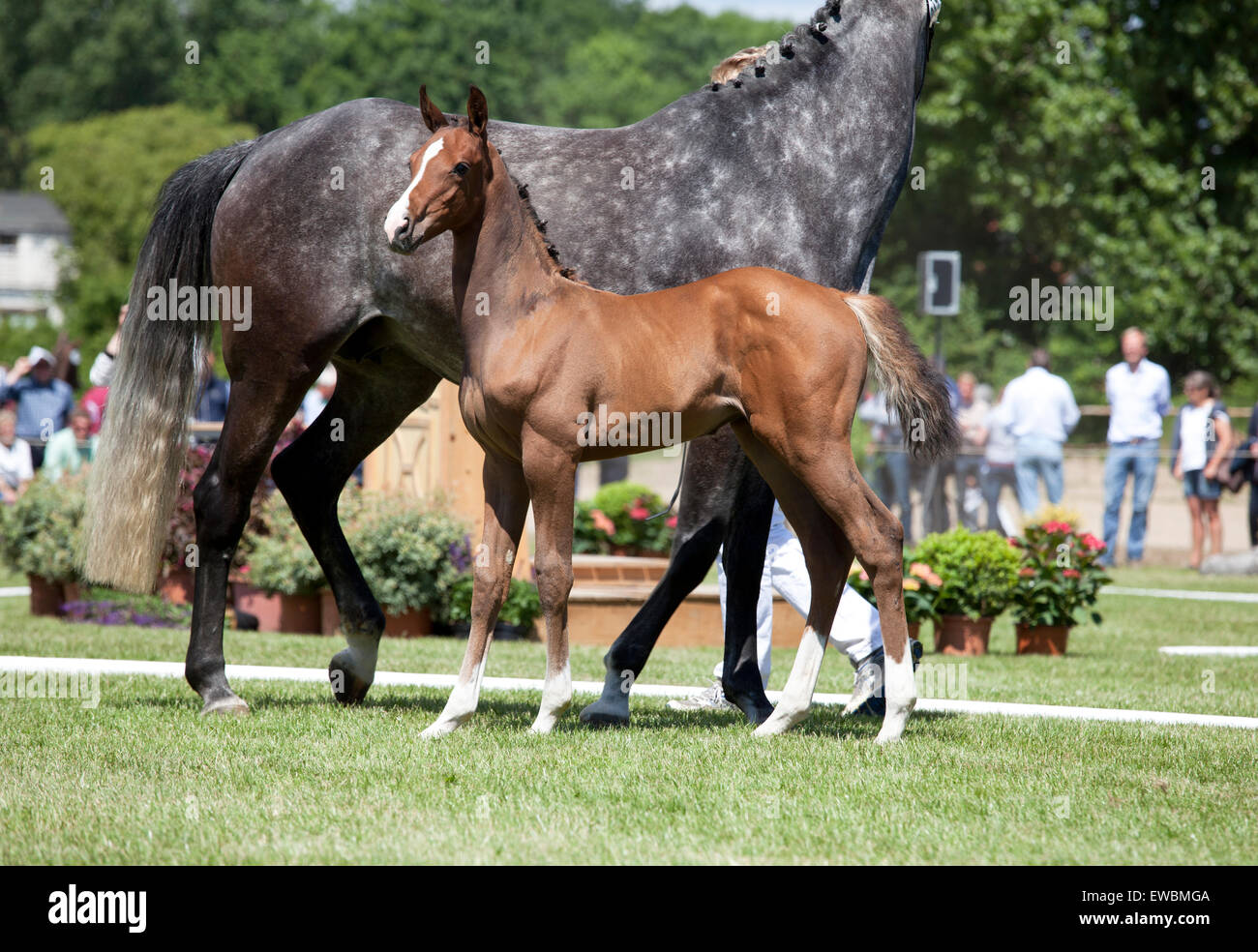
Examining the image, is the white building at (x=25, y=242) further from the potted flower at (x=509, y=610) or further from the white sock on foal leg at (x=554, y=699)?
the white sock on foal leg at (x=554, y=699)

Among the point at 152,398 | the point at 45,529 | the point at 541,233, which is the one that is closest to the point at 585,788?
the point at 541,233

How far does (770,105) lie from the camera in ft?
20.0

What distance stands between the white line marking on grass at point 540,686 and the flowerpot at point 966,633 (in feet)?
9.81

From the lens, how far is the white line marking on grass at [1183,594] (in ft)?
45.1

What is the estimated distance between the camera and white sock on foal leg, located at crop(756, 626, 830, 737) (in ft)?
18.3

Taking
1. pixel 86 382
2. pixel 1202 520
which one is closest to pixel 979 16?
pixel 1202 520

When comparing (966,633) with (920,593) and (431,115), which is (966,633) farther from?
(431,115)

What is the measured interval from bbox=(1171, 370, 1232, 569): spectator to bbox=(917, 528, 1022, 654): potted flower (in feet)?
28.7

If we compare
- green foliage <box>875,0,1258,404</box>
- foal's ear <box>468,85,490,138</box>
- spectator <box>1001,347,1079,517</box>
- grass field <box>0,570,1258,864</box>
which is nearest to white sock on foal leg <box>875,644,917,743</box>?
grass field <box>0,570,1258,864</box>

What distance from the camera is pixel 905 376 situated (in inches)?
215

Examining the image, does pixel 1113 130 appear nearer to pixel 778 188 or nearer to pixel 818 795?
pixel 778 188

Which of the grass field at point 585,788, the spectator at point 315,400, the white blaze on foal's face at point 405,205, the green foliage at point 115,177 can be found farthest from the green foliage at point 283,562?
the green foliage at point 115,177

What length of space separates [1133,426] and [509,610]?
1037 centimetres
